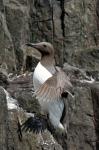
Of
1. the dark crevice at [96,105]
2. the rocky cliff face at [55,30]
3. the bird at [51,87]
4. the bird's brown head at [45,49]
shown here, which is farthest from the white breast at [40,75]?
the rocky cliff face at [55,30]

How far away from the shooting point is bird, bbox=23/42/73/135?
223 inches

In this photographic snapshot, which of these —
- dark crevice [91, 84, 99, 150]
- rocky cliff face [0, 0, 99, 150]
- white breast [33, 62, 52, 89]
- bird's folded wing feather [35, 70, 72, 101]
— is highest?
white breast [33, 62, 52, 89]

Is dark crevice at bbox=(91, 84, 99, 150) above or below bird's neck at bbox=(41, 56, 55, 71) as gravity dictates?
below

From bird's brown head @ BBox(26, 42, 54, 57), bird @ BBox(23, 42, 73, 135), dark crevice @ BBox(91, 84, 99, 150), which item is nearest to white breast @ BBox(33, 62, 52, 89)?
bird @ BBox(23, 42, 73, 135)

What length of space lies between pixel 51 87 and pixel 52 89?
0.03m

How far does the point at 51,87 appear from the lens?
569cm

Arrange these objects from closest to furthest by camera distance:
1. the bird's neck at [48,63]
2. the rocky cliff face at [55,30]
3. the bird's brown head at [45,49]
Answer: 1. the bird's neck at [48,63]
2. the bird's brown head at [45,49]
3. the rocky cliff face at [55,30]

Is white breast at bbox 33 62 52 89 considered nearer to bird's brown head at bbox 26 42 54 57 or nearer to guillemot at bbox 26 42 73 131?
guillemot at bbox 26 42 73 131

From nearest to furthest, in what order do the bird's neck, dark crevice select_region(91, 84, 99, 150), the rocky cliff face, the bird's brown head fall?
the bird's neck < the bird's brown head < dark crevice select_region(91, 84, 99, 150) < the rocky cliff face

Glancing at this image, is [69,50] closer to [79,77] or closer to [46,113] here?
[79,77]

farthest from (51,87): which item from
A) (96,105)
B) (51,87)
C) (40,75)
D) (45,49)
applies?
(96,105)

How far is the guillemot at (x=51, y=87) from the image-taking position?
5.66m

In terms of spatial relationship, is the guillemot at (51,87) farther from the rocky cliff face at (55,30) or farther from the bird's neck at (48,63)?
the rocky cliff face at (55,30)

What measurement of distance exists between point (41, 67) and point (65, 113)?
613 millimetres
